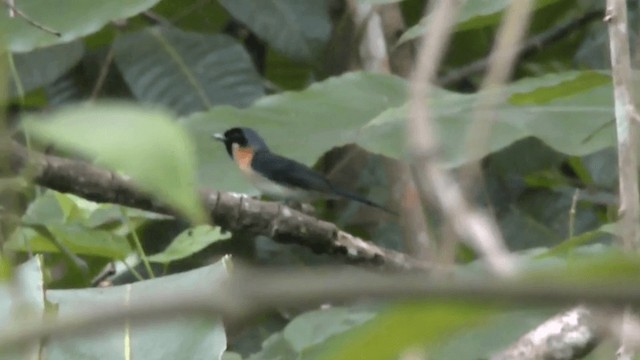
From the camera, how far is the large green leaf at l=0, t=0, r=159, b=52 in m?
1.51

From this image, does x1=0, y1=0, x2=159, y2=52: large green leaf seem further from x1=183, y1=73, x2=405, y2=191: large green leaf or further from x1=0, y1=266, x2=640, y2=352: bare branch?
x1=0, y1=266, x2=640, y2=352: bare branch

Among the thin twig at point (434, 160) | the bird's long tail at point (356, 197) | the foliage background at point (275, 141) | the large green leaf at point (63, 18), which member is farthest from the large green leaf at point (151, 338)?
Result: the bird's long tail at point (356, 197)

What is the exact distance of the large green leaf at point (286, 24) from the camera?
262 cm

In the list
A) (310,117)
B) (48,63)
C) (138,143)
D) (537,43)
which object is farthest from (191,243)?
(537,43)

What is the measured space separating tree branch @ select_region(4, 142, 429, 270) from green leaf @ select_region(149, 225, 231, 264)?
45 millimetres

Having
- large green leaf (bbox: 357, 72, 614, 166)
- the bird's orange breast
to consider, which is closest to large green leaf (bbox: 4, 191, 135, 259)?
large green leaf (bbox: 357, 72, 614, 166)

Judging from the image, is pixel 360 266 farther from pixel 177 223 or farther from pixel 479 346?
pixel 177 223

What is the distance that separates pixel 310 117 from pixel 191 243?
0.85 ft

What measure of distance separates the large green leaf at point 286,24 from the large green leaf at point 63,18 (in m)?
1.00

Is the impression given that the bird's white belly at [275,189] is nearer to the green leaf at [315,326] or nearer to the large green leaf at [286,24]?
the large green leaf at [286,24]

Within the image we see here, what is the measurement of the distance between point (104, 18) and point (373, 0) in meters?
0.49

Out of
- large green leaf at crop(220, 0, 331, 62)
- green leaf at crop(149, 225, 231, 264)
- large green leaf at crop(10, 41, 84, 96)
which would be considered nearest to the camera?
green leaf at crop(149, 225, 231, 264)

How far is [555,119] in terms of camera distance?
155cm

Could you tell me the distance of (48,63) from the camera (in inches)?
99.0
